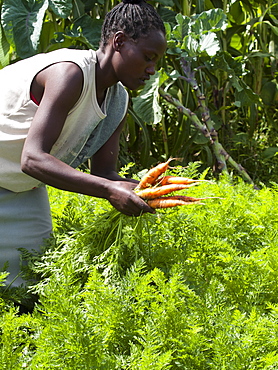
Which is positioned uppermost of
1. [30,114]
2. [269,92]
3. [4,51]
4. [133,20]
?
[133,20]

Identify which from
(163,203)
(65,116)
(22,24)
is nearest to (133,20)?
(65,116)

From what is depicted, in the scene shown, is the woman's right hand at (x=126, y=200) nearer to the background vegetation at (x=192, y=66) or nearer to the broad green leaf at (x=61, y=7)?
the background vegetation at (x=192, y=66)

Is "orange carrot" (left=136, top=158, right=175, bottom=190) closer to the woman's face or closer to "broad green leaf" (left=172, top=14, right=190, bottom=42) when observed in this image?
the woman's face

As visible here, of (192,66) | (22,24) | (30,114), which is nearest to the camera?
(30,114)

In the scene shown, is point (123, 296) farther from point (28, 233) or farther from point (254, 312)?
point (28, 233)

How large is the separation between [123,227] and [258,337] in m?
0.72

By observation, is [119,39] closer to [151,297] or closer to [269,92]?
[151,297]

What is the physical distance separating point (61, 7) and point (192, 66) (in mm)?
1089

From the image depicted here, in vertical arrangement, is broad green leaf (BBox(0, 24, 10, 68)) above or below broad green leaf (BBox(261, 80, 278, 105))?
above

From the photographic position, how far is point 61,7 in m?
3.86

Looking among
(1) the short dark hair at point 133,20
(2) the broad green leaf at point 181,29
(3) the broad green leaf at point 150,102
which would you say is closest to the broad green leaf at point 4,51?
(3) the broad green leaf at point 150,102

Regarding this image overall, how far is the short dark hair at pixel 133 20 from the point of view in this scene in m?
1.97

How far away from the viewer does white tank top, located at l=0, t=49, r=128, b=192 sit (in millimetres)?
2031

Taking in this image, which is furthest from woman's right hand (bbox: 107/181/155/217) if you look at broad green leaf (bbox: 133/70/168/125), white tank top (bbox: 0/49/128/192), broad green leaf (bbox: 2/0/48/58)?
broad green leaf (bbox: 2/0/48/58)
